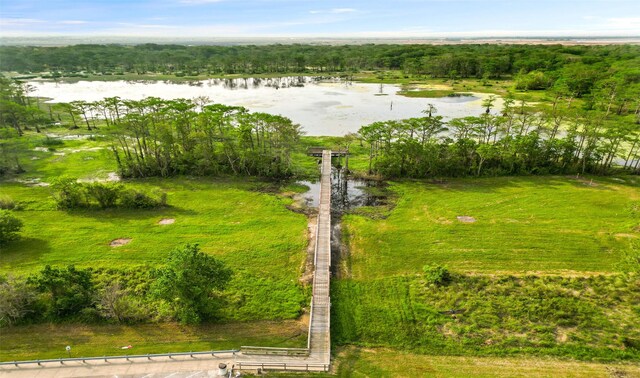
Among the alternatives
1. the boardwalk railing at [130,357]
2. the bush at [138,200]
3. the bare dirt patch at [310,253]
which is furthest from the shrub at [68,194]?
the bare dirt patch at [310,253]

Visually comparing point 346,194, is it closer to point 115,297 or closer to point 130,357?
point 115,297

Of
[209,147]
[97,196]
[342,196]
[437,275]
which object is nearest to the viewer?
[437,275]

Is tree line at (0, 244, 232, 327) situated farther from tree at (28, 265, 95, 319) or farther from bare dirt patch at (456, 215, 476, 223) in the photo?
bare dirt patch at (456, 215, 476, 223)

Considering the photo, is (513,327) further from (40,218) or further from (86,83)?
(86,83)

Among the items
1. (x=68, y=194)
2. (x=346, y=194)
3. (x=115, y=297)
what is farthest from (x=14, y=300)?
(x=346, y=194)

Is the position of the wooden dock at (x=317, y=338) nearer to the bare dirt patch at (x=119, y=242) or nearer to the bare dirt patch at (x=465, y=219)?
the bare dirt patch at (x=465, y=219)

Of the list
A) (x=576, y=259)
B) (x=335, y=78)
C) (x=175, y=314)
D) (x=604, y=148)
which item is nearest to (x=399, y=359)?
(x=175, y=314)
